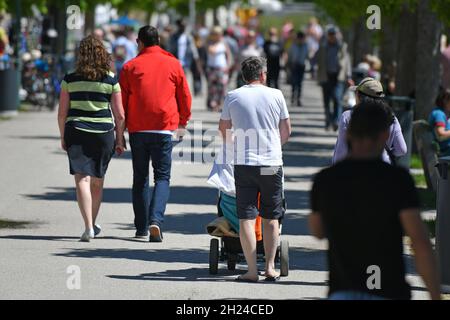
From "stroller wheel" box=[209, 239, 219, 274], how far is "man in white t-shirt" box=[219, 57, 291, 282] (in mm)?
351

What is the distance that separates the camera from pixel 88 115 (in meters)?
12.1

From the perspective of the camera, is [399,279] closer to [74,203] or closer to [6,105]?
[74,203]

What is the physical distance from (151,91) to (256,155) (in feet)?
8.33

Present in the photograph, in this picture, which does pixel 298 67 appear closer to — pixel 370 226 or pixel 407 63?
pixel 407 63

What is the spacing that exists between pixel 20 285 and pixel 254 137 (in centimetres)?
194

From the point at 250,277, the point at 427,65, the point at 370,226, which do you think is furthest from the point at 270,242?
the point at 427,65

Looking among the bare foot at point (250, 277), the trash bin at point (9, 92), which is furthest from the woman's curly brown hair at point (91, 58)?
the trash bin at point (9, 92)

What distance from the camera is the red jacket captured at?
12188 millimetres

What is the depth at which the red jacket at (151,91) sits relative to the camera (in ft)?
40.0

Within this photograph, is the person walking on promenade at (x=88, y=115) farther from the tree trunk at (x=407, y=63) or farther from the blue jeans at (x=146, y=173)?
the tree trunk at (x=407, y=63)

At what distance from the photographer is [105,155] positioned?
480 inches

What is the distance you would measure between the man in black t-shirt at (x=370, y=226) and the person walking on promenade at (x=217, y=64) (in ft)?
78.1

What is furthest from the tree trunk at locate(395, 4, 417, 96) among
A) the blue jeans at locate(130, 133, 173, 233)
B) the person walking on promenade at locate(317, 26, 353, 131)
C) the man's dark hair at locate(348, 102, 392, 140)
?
the man's dark hair at locate(348, 102, 392, 140)
